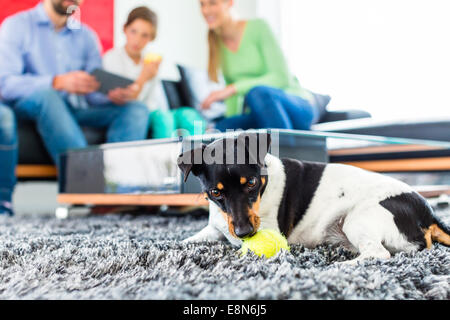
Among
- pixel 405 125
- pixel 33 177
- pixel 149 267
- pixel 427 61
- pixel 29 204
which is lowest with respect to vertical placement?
pixel 29 204

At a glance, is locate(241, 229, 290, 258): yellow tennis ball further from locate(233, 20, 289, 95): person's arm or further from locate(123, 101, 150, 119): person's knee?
locate(123, 101, 150, 119): person's knee

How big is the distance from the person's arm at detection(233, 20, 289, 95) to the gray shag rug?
1.72 metres

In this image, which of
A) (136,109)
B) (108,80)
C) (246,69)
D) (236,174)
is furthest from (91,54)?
(236,174)

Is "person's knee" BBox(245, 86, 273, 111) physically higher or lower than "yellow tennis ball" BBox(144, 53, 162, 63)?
lower

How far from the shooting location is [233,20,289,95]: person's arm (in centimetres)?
284

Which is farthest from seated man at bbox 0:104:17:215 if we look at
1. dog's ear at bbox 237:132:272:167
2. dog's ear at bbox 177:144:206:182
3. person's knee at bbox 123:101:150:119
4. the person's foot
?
dog's ear at bbox 237:132:272:167

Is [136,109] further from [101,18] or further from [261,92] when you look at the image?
[101,18]

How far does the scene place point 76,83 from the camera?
3172mm

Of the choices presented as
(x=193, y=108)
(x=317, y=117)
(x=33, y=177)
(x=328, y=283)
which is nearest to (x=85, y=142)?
(x=33, y=177)

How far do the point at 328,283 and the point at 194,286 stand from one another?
257 mm

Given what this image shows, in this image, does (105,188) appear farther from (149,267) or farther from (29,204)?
(29,204)

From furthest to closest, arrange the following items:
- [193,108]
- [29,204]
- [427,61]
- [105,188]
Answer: [427,61] < [29,204] < [193,108] < [105,188]

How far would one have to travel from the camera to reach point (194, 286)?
82 centimetres

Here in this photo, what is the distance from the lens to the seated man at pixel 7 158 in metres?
2.71
